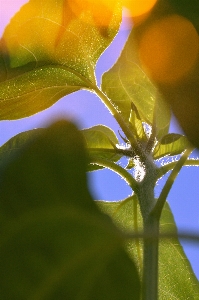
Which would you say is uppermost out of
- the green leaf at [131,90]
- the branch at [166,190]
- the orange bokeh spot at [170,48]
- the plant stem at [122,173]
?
the green leaf at [131,90]

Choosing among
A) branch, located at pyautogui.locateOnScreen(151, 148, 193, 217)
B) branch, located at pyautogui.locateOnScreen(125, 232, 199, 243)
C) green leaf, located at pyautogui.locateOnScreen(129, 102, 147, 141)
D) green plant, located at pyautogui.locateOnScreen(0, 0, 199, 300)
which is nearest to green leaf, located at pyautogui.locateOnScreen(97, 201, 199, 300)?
green plant, located at pyautogui.locateOnScreen(0, 0, 199, 300)

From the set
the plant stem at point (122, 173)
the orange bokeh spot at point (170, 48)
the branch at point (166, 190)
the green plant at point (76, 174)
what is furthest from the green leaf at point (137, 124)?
the orange bokeh spot at point (170, 48)

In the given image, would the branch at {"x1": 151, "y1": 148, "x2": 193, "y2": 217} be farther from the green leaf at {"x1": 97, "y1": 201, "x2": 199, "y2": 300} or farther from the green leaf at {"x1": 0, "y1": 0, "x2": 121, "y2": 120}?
the green leaf at {"x1": 97, "y1": 201, "x2": 199, "y2": 300}

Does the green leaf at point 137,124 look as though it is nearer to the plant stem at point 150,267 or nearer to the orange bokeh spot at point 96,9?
the orange bokeh spot at point 96,9

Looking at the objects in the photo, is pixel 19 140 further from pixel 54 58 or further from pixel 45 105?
pixel 54 58

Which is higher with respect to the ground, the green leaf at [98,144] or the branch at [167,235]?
the green leaf at [98,144]

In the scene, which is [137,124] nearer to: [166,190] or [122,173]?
[122,173]
